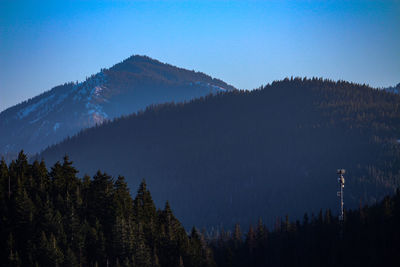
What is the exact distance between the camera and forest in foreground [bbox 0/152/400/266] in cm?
8281

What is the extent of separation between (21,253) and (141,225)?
1902cm

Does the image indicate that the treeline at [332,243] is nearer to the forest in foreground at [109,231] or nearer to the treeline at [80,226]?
the forest in foreground at [109,231]

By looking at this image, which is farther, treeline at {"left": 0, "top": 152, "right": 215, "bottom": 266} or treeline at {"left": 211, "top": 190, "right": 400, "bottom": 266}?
treeline at {"left": 211, "top": 190, "right": 400, "bottom": 266}

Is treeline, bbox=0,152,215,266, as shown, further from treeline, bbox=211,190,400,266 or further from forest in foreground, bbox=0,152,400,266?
treeline, bbox=211,190,400,266

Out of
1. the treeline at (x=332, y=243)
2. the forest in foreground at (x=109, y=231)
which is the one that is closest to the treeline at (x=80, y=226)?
the forest in foreground at (x=109, y=231)

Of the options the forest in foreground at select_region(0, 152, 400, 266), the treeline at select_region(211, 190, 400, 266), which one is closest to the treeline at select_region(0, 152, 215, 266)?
the forest in foreground at select_region(0, 152, 400, 266)

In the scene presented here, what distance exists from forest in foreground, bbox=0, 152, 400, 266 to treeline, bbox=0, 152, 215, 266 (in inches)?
5.0

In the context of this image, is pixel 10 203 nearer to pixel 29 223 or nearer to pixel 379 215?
pixel 29 223

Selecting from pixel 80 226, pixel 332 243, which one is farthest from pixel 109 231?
pixel 332 243

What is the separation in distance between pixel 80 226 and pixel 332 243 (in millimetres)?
44410

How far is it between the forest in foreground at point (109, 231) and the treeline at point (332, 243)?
0.59 ft

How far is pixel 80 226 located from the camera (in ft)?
283

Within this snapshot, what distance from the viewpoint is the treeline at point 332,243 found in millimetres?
101125

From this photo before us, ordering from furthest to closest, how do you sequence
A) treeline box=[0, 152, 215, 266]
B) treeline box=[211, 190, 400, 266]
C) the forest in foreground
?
1. treeline box=[211, 190, 400, 266]
2. the forest in foreground
3. treeline box=[0, 152, 215, 266]
